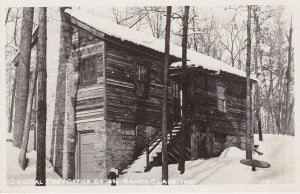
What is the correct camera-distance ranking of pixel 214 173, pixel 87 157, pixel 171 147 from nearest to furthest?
pixel 214 173, pixel 87 157, pixel 171 147

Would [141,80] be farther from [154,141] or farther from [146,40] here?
[154,141]

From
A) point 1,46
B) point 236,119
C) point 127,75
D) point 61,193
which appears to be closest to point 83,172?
point 61,193

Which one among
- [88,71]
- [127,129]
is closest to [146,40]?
[88,71]

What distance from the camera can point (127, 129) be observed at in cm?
1156

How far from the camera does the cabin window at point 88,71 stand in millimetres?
11453

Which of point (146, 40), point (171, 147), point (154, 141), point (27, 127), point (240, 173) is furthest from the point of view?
point (171, 147)

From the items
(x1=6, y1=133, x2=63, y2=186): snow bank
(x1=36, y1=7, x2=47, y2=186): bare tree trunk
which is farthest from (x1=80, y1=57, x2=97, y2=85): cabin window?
(x1=6, y1=133, x2=63, y2=186): snow bank

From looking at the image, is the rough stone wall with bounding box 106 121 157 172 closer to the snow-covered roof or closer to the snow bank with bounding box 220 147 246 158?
the snow-covered roof

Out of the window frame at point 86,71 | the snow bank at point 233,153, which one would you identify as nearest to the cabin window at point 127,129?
the window frame at point 86,71

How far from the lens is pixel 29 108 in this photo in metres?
11.2

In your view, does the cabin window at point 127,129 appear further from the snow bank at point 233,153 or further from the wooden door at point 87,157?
the snow bank at point 233,153

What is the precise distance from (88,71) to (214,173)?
11.8ft

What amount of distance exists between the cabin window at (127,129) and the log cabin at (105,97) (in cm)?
2

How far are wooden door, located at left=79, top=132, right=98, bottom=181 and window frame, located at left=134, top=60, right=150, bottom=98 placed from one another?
4.93ft
